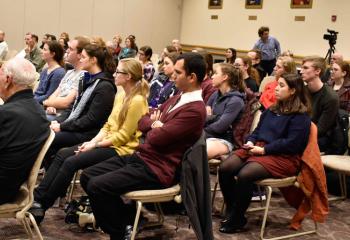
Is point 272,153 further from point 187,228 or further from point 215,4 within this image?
point 215,4

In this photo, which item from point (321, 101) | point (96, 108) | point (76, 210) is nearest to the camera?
point (76, 210)

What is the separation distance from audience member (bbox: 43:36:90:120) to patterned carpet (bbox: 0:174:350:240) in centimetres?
97

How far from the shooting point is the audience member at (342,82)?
468cm

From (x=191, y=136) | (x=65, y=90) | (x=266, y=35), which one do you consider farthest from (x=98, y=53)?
(x=266, y=35)

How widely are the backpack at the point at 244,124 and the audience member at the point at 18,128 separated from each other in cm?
172

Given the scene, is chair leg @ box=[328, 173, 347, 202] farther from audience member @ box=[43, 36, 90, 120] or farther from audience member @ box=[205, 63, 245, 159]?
audience member @ box=[43, 36, 90, 120]

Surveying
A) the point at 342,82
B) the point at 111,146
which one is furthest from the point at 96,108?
the point at 342,82

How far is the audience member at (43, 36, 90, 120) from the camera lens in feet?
13.3

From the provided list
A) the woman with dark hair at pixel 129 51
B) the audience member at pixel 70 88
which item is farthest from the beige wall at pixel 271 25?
the audience member at pixel 70 88

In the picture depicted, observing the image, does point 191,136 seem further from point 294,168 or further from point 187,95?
point 294,168

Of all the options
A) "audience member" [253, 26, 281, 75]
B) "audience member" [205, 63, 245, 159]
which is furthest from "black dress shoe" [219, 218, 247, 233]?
"audience member" [253, 26, 281, 75]

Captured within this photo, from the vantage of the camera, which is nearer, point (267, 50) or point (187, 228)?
point (187, 228)

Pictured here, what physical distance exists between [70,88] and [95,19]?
348 inches

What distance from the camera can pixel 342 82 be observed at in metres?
4.96
